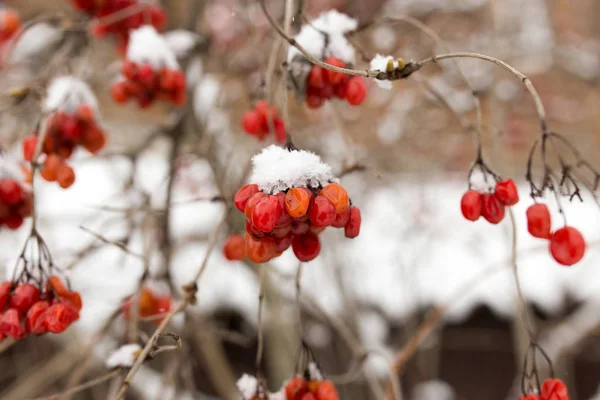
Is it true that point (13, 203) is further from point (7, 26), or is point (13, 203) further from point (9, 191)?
point (7, 26)

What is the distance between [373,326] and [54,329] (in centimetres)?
296

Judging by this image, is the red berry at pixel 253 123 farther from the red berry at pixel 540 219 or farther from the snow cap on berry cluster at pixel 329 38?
the red berry at pixel 540 219

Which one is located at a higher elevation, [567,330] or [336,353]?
[567,330]

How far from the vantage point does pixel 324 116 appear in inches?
130

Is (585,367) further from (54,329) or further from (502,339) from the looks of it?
(54,329)

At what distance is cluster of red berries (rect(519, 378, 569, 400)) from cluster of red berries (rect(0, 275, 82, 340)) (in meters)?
0.78

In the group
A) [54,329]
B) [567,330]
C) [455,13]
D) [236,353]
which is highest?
[455,13]

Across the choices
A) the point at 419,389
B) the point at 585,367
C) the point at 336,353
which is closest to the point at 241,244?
the point at 336,353

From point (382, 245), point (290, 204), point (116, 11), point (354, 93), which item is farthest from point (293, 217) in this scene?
point (382, 245)

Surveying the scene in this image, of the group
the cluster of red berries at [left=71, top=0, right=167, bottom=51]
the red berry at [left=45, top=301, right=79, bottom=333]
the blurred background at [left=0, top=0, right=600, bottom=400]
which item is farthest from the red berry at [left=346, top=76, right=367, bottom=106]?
the blurred background at [left=0, top=0, right=600, bottom=400]

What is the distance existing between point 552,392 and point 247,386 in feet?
1.70

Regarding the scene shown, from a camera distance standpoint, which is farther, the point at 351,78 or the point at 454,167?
the point at 454,167

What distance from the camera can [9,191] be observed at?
3.68ft

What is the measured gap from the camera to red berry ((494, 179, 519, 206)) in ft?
2.79
